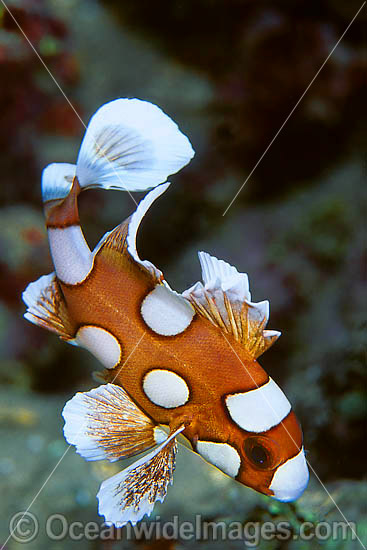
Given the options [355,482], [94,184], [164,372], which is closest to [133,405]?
[164,372]

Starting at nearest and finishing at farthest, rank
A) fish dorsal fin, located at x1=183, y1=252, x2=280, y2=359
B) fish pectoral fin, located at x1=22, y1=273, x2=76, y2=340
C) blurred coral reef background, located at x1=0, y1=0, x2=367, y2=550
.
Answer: fish dorsal fin, located at x1=183, y1=252, x2=280, y2=359 < fish pectoral fin, located at x1=22, y1=273, x2=76, y2=340 < blurred coral reef background, located at x1=0, y1=0, x2=367, y2=550

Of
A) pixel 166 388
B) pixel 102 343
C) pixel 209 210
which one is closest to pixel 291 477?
pixel 166 388

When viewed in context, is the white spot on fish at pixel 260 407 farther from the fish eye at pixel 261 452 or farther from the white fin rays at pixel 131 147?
the white fin rays at pixel 131 147

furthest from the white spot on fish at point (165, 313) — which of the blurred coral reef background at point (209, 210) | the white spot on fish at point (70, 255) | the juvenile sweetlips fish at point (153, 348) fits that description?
the blurred coral reef background at point (209, 210)

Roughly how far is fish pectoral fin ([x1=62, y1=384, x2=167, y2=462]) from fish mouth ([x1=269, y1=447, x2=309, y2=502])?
0.25 meters

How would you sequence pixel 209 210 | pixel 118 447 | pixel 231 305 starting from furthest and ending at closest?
1. pixel 209 210
2. pixel 118 447
3. pixel 231 305

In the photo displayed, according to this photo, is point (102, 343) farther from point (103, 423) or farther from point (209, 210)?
point (209, 210)

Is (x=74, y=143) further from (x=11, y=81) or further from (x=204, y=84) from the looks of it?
(x=204, y=84)

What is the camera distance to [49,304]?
919mm

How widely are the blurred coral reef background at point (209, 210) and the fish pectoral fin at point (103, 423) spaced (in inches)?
18.6

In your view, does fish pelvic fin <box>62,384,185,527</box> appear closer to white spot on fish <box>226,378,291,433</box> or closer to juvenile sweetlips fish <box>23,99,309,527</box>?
juvenile sweetlips fish <box>23,99,309,527</box>

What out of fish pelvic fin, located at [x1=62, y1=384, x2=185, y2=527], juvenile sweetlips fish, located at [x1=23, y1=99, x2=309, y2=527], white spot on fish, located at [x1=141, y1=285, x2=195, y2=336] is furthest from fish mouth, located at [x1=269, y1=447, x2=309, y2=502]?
white spot on fish, located at [x1=141, y1=285, x2=195, y2=336]

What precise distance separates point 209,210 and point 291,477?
1.36 metres

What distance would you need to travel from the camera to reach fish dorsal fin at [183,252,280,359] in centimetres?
74
